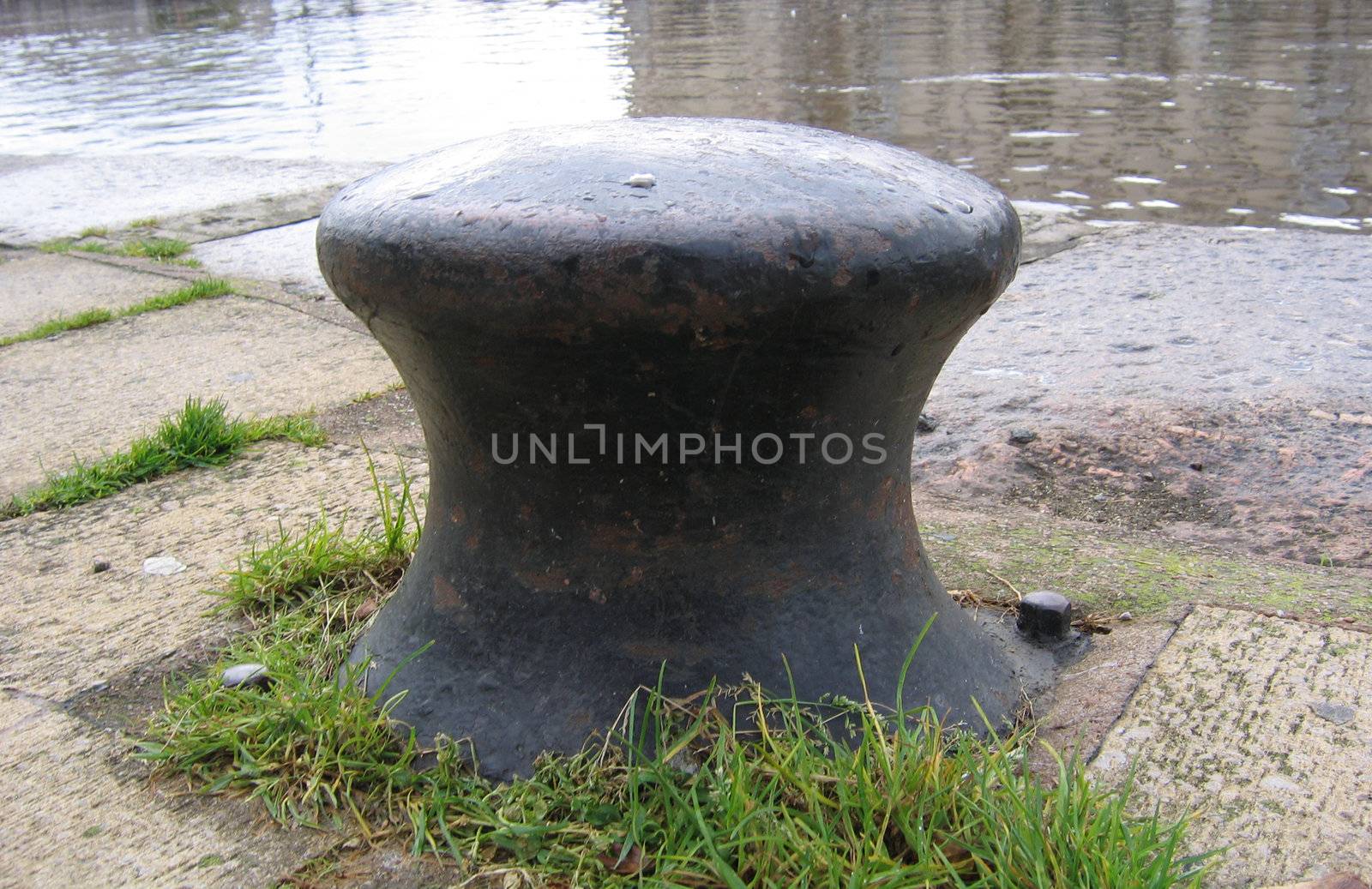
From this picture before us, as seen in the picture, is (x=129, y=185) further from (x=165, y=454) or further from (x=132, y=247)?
(x=165, y=454)

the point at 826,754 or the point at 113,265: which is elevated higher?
the point at 113,265

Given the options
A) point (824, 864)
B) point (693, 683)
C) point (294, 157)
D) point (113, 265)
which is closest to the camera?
point (824, 864)

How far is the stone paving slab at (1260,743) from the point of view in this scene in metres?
1.49

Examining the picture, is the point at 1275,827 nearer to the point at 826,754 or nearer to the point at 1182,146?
the point at 826,754

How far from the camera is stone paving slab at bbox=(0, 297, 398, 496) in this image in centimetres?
312

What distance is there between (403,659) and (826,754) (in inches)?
24.9

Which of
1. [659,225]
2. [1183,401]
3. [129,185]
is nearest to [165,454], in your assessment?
[659,225]

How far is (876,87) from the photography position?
11609 mm

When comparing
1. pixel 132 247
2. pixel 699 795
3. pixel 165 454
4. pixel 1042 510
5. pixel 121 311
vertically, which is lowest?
pixel 1042 510

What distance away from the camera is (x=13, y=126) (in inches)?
413

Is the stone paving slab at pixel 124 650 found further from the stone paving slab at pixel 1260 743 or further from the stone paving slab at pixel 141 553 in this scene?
the stone paving slab at pixel 1260 743

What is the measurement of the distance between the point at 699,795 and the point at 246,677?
75 cm

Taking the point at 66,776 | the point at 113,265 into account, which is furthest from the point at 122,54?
the point at 66,776

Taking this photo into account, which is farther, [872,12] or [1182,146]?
[872,12]
